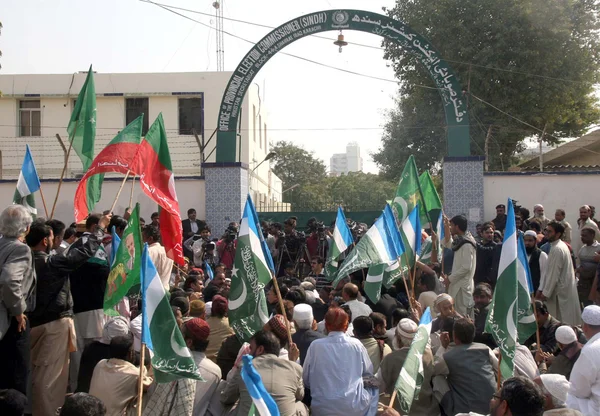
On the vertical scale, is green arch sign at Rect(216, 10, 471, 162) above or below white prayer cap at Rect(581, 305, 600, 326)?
above

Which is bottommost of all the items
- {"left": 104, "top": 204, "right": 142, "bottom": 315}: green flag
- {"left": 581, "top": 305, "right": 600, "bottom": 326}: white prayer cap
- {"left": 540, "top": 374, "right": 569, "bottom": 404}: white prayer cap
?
{"left": 540, "top": 374, "right": 569, "bottom": 404}: white prayer cap

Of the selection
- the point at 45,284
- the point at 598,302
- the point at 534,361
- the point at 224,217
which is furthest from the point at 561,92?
the point at 45,284

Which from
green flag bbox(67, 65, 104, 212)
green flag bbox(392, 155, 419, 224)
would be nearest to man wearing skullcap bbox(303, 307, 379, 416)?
green flag bbox(392, 155, 419, 224)

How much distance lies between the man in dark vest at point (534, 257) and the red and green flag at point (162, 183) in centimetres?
456

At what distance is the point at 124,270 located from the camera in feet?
23.3

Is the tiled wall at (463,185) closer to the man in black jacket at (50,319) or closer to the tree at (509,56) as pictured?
the tree at (509,56)

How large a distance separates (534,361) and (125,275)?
370cm

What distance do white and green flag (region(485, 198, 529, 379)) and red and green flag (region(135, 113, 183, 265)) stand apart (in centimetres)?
376

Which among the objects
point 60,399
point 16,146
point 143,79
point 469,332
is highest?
point 143,79

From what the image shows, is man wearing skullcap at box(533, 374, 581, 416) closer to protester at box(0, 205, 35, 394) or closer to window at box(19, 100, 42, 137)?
protester at box(0, 205, 35, 394)

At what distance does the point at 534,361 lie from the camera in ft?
22.3

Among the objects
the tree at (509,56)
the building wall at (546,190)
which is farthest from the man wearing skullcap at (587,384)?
the tree at (509,56)

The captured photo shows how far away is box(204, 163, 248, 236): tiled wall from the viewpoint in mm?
15883

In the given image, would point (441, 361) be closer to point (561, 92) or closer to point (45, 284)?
point (45, 284)
